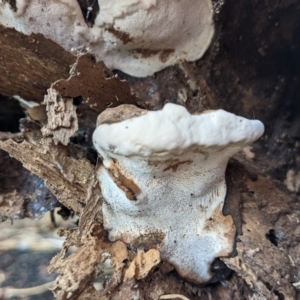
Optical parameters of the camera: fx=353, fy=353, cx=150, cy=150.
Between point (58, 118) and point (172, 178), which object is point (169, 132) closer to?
point (172, 178)

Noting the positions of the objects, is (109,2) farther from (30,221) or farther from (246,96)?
(30,221)

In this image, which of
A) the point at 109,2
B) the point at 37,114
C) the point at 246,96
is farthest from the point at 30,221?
the point at 246,96

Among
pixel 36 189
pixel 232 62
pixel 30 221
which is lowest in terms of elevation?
pixel 30 221

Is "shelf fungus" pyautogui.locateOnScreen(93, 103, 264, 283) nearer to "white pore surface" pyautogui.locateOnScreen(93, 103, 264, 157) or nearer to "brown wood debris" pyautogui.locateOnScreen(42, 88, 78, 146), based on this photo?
"white pore surface" pyautogui.locateOnScreen(93, 103, 264, 157)

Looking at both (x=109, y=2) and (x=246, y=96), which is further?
(x=246, y=96)

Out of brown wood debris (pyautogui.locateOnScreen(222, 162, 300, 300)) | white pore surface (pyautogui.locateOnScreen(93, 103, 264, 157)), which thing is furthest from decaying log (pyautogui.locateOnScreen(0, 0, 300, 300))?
white pore surface (pyautogui.locateOnScreen(93, 103, 264, 157))
